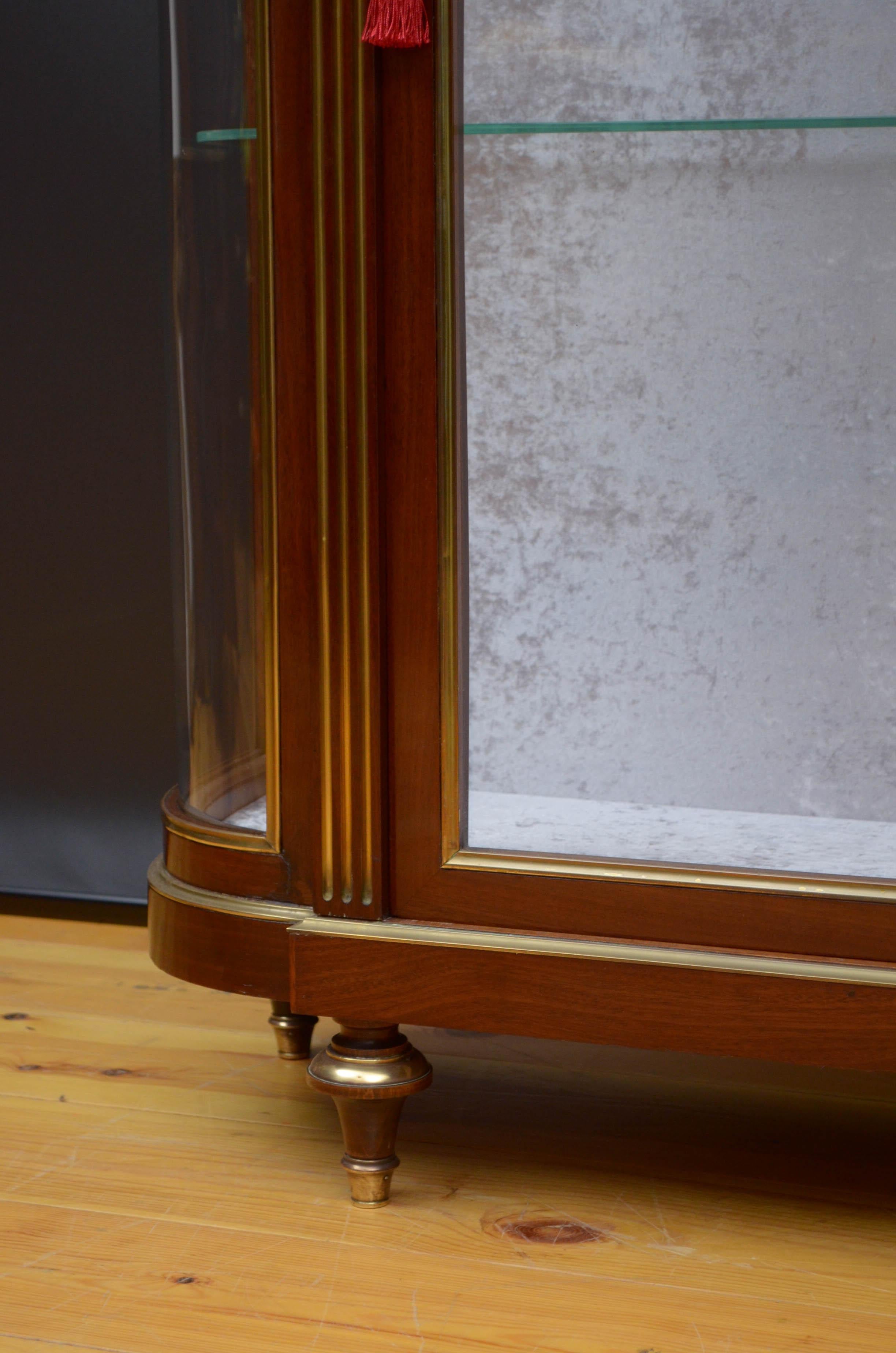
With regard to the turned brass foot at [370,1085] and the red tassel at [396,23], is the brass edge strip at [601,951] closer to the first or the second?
the turned brass foot at [370,1085]

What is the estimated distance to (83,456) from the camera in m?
1.84

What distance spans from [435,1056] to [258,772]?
0.42 m

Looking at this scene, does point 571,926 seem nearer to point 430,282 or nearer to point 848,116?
point 430,282

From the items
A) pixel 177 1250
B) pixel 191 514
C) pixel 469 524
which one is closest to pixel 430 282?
pixel 469 524

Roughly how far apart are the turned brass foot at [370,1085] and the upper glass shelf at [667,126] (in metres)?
0.63

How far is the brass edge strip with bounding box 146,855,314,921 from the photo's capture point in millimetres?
1113

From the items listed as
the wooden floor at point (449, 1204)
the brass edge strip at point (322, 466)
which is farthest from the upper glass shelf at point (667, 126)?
→ the wooden floor at point (449, 1204)

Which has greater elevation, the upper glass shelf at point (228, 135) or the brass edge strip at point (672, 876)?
the upper glass shelf at point (228, 135)

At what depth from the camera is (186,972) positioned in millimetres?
1163

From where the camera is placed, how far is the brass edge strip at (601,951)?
1.01 meters

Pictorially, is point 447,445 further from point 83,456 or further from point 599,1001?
point 83,456

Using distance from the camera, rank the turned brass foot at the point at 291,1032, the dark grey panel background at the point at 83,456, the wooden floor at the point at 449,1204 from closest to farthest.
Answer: the wooden floor at the point at 449,1204
the turned brass foot at the point at 291,1032
the dark grey panel background at the point at 83,456

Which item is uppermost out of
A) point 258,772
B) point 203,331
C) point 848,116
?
point 848,116

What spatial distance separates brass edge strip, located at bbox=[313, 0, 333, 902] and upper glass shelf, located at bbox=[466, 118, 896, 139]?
10cm
